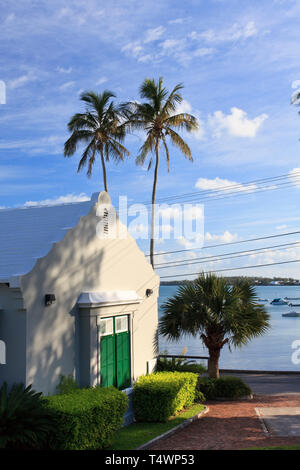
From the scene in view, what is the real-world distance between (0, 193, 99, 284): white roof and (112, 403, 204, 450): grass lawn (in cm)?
448

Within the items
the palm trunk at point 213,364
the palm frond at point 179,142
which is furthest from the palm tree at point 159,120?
the palm trunk at point 213,364

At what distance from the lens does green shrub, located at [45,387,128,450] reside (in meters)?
9.16

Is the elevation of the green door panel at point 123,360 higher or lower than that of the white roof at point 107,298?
lower

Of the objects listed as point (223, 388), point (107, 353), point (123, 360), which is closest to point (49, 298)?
point (107, 353)

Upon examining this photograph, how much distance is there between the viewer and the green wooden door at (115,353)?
12227mm

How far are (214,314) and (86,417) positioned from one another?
25.5 ft

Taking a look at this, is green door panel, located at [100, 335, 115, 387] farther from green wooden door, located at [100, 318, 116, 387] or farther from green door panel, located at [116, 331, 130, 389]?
green door panel, located at [116, 331, 130, 389]

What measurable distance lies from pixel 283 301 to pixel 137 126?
12023 cm

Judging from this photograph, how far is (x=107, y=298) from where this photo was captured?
40.6 ft

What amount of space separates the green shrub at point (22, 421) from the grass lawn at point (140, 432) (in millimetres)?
2212

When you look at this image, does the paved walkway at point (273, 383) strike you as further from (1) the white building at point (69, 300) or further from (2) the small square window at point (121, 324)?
(2) the small square window at point (121, 324)
